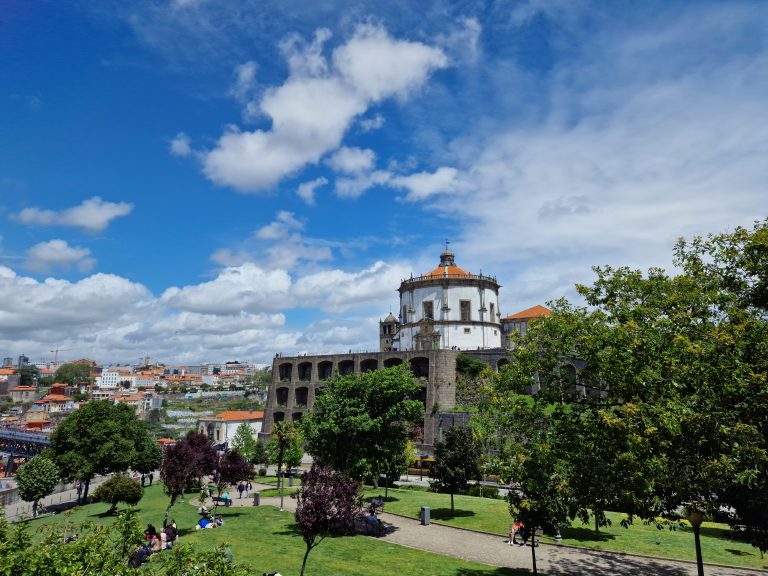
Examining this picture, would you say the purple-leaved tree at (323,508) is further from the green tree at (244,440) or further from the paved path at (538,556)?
the green tree at (244,440)

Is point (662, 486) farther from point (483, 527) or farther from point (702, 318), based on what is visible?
point (483, 527)

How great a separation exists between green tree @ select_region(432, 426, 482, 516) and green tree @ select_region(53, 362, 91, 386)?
194 metres

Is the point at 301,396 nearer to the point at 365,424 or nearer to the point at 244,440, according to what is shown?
the point at 244,440

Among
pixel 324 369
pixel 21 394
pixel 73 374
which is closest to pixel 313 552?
pixel 324 369

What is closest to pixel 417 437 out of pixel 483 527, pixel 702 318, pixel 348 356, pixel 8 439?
pixel 348 356

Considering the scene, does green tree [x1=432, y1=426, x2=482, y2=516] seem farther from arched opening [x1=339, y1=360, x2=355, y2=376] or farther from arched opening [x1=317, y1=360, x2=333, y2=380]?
arched opening [x1=317, y1=360, x2=333, y2=380]

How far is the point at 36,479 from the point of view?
3272 centimetres

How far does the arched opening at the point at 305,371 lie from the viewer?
218 feet

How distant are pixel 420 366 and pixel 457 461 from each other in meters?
33.3

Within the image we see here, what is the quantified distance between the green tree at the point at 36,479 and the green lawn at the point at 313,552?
15.7m

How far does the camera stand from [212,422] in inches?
2963

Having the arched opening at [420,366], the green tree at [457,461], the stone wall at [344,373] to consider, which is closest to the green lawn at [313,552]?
the green tree at [457,461]

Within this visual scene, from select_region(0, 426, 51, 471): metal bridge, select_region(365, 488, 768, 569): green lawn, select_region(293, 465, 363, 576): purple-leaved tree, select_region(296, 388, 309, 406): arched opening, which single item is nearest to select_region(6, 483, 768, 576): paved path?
select_region(365, 488, 768, 569): green lawn

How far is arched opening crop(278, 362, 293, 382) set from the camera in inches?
2682
